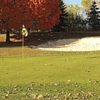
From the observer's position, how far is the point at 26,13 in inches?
1103

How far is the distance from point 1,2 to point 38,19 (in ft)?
25.8

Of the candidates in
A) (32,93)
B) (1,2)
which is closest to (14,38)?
(1,2)

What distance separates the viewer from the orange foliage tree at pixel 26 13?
2672cm

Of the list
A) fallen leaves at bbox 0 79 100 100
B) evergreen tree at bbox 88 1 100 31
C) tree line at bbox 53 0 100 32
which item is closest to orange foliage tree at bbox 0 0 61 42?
tree line at bbox 53 0 100 32

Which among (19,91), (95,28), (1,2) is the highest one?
(1,2)

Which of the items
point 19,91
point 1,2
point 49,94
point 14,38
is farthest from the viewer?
point 14,38

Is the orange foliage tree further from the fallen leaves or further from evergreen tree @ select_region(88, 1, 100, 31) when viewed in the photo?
the fallen leaves

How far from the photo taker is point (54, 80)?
6969 mm

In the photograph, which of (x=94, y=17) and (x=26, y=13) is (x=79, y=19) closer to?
(x=94, y=17)

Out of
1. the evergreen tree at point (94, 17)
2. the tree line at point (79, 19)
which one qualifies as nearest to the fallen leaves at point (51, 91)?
the tree line at point (79, 19)

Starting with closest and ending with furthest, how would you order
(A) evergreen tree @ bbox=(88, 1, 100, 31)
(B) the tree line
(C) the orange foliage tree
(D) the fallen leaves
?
(D) the fallen leaves, (C) the orange foliage tree, (B) the tree line, (A) evergreen tree @ bbox=(88, 1, 100, 31)

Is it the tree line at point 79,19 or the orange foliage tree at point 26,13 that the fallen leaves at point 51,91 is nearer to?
the orange foliage tree at point 26,13

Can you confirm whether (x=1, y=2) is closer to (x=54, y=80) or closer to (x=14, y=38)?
(x=14, y=38)

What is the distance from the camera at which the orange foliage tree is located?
26719mm
